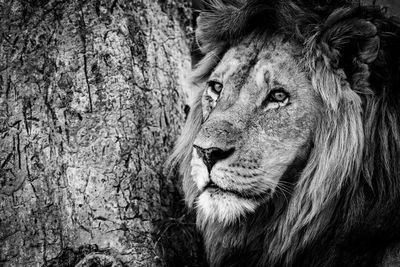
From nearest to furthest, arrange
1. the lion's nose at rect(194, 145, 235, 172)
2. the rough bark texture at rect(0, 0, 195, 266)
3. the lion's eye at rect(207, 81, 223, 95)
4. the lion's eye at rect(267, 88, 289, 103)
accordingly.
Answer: the lion's nose at rect(194, 145, 235, 172) → the lion's eye at rect(267, 88, 289, 103) → the rough bark texture at rect(0, 0, 195, 266) → the lion's eye at rect(207, 81, 223, 95)

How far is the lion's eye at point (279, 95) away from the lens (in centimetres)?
383

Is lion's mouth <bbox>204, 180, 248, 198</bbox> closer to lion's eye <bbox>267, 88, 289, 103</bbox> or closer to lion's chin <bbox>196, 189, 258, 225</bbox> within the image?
lion's chin <bbox>196, 189, 258, 225</bbox>

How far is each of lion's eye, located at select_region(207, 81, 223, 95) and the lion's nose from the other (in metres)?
0.74

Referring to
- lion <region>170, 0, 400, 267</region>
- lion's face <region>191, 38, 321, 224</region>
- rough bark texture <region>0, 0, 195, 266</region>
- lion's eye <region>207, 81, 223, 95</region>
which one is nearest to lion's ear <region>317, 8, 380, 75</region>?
lion <region>170, 0, 400, 267</region>

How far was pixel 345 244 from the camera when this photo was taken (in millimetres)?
3791

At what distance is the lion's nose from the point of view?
3.59m

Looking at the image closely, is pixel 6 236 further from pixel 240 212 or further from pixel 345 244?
pixel 345 244

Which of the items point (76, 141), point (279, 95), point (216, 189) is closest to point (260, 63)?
point (279, 95)

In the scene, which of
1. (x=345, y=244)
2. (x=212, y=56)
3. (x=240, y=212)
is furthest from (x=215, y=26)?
(x=345, y=244)

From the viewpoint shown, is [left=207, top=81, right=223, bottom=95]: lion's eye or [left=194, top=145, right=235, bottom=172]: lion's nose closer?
[left=194, top=145, right=235, bottom=172]: lion's nose

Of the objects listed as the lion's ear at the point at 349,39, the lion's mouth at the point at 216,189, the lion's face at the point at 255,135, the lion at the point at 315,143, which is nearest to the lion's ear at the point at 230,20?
the lion at the point at 315,143

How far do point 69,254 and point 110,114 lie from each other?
1.03 meters

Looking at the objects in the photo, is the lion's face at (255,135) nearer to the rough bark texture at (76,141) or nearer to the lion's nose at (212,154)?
the lion's nose at (212,154)

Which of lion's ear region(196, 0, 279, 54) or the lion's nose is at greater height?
lion's ear region(196, 0, 279, 54)
